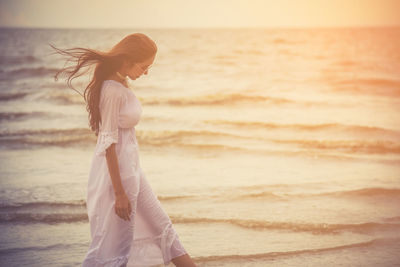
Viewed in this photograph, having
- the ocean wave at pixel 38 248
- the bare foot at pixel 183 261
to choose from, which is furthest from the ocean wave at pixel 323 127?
the bare foot at pixel 183 261

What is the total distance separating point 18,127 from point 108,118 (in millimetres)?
10425

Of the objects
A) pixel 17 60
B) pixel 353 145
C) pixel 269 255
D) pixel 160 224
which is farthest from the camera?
pixel 17 60

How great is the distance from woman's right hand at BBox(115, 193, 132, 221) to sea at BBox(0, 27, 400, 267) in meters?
1.42

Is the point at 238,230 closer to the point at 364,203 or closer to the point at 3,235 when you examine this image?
the point at 364,203

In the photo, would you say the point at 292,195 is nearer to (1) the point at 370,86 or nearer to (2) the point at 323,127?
(2) the point at 323,127

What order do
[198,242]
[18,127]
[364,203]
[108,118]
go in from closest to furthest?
[108,118], [198,242], [364,203], [18,127]

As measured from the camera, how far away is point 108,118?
273 centimetres

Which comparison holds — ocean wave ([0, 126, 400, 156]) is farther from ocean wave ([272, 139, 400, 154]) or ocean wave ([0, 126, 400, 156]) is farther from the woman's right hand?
the woman's right hand

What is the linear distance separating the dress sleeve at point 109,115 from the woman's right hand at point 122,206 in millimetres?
324

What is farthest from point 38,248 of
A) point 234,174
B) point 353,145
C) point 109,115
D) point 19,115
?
point 19,115

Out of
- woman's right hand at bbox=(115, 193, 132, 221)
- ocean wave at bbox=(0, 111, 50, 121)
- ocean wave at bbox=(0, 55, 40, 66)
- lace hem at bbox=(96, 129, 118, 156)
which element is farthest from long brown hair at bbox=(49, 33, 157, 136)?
ocean wave at bbox=(0, 55, 40, 66)

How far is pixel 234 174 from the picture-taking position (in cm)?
745

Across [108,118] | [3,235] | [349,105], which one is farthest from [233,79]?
[108,118]

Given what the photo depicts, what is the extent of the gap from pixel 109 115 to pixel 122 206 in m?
0.62
